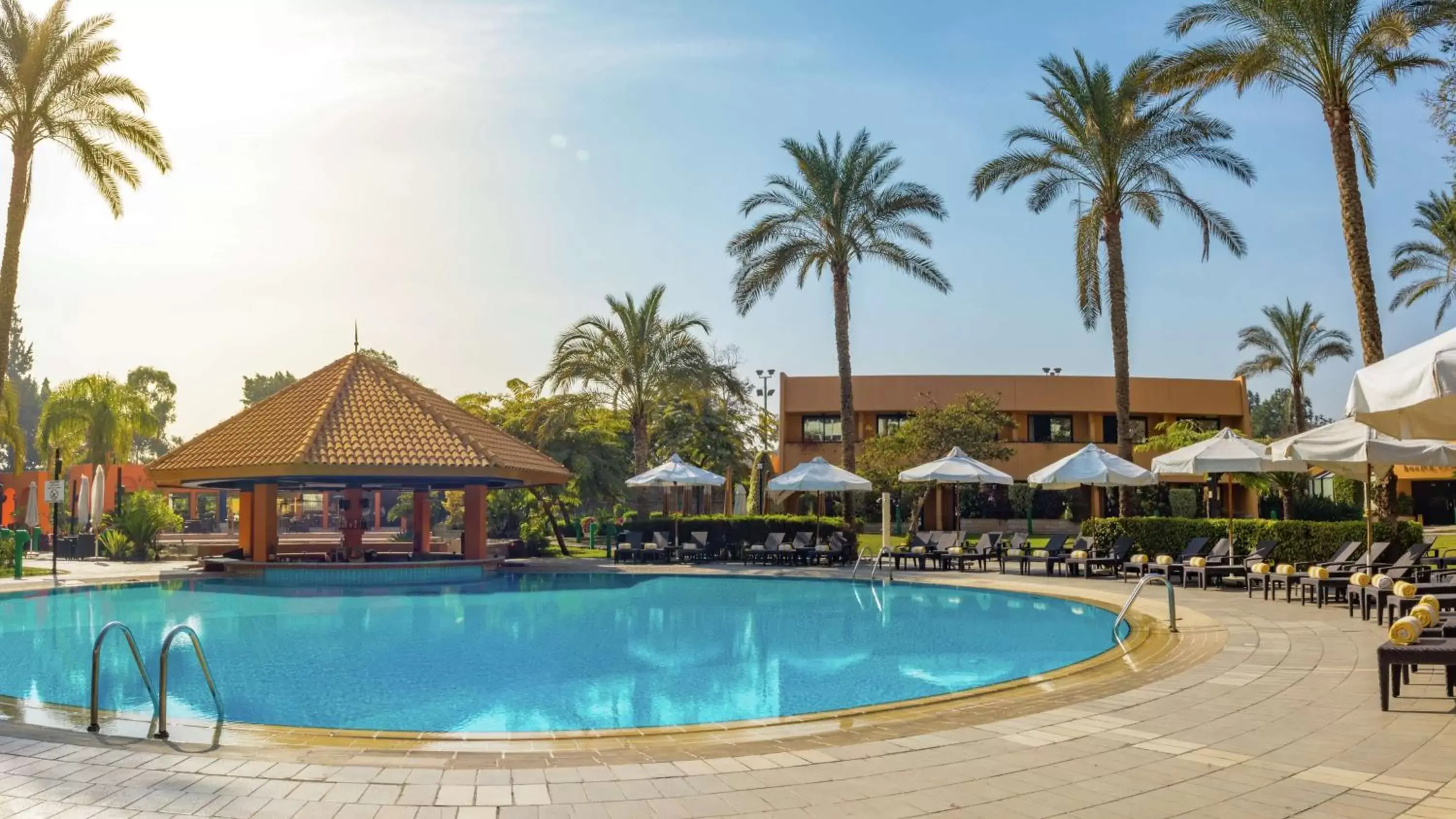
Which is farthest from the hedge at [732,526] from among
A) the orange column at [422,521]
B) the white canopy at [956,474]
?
the orange column at [422,521]

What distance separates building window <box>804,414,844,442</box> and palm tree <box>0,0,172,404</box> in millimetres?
33620

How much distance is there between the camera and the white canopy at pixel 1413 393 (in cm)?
574

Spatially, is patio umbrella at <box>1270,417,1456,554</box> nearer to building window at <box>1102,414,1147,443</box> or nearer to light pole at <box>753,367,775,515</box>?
light pole at <box>753,367,775,515</box>

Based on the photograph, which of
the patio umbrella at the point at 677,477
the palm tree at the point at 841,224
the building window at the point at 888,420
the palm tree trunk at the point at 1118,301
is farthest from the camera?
the building window at the point at 888,420

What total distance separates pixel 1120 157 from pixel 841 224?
7.35 meters

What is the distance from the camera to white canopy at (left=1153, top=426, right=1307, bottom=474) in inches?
727

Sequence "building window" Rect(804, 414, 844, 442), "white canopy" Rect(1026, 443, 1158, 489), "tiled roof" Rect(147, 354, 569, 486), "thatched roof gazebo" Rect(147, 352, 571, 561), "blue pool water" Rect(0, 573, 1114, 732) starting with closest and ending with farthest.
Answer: "blue pool water" Rect(0, 573, 1114, 732) < "white canopy" Rect(1026, 443, 1158, 489) < "tiled roof" Rect(147, 354, 569, 486) < "thatched roof gazebo" Rect(147, 352, 571, 561) < "building window" Rect(804, 414, 844, 442)

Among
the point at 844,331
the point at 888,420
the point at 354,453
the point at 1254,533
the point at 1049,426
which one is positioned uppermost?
the point at 844,331

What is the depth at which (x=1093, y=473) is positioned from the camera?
22109 mm

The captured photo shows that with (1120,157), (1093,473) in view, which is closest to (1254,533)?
(1093,473)

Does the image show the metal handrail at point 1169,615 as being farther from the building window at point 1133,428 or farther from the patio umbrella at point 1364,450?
the building window at point 1133,428

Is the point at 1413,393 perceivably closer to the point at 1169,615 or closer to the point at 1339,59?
the point at 1169,615

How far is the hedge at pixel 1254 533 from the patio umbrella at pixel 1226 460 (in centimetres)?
67

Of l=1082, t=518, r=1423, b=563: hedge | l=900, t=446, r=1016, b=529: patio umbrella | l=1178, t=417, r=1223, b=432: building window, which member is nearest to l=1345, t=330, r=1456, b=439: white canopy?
l=1082, t=518, r=1423, b=563: hedge
